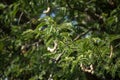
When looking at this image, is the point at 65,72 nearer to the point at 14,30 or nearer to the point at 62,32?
the point at 62,32

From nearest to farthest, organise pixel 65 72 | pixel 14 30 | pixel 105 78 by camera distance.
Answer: pixel 65 72 < pixel 105 78 < pixel 14 30

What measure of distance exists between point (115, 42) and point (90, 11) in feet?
2.93

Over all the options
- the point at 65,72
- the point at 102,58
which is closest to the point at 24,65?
the point at 65,72

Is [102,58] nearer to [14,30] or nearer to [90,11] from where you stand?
[90,11]

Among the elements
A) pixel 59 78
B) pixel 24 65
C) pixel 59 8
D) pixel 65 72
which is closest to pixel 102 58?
pixel 65 72

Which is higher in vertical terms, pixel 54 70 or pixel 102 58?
pixel 102 58

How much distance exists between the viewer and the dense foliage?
10.1 feet

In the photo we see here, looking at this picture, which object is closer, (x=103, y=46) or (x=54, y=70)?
(x=103, y=46)

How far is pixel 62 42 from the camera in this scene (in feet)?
9.95

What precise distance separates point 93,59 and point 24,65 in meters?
1.65

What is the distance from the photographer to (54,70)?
12.0ft

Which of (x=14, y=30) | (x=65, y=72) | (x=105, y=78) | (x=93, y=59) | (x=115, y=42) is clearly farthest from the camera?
(x=14, y=30)

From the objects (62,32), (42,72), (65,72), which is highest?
(62,32)

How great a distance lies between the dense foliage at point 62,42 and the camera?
309cm
